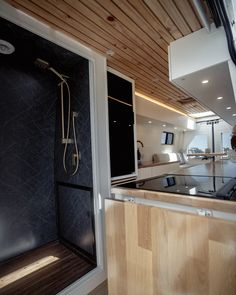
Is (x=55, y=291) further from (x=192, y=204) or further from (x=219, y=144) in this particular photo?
(x=219, y=144)

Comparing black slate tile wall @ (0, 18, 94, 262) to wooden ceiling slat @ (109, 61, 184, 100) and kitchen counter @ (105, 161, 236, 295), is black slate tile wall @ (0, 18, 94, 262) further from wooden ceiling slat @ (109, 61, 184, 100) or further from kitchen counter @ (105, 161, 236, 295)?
kitchen counter @ (105, 161, 236, 295)

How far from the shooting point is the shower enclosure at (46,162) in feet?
5.91

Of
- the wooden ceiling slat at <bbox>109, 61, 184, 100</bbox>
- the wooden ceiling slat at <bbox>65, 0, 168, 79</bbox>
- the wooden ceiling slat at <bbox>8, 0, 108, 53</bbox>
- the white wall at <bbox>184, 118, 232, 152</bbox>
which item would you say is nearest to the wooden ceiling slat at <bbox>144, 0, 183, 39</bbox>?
the wooden ceiling slat at <bbox>65, 0, 168, 79</bbox>

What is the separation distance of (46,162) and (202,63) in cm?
211

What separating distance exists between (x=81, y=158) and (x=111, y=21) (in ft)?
4.26

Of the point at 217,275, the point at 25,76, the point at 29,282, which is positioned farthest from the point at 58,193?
the point at 217,275

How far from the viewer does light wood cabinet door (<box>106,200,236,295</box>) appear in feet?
2.40

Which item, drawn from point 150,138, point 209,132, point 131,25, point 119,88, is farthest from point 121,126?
point 209,132

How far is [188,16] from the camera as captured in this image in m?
1.39

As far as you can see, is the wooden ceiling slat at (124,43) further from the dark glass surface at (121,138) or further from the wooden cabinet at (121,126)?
the dark glass surface at (121,138)

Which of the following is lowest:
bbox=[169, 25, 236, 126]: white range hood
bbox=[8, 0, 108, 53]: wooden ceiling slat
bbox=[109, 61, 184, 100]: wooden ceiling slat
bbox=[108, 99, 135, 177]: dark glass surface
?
bbox=[108, 99, 135, 177]: dark glass surface

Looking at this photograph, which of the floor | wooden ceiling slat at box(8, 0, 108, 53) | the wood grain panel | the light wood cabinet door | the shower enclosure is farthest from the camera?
the shower enclosure

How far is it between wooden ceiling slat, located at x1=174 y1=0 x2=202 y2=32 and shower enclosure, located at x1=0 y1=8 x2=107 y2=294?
3.17 ft

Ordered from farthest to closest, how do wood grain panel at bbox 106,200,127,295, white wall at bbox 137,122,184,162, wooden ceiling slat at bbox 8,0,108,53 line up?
white wall at bbox 137,122,184,162
wooden ceiling slat at bbox 8,0,108,53
wood grain panel at bbox 106,200,127,295
